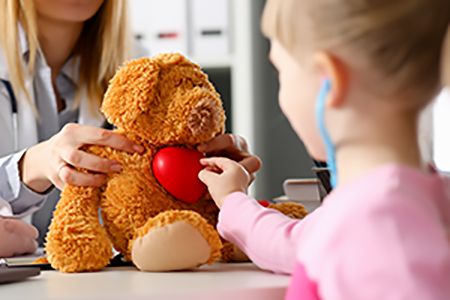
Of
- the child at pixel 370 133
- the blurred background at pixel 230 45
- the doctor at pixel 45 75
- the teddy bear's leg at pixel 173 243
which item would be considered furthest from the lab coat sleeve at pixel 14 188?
the blurred background at pixel 230 45

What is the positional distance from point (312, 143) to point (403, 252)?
124 mm

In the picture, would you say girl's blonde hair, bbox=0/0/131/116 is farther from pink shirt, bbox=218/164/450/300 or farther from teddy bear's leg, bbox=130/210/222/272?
pink shirt, bbox=218/164/450/300

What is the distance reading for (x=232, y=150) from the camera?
26.0 inches

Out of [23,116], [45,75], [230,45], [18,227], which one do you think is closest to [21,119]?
[23,116]

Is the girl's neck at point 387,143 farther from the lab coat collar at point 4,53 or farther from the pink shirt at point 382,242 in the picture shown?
the lab coat collar at point 4,53

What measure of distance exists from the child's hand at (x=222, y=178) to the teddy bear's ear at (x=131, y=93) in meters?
0.10

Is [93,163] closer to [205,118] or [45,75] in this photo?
[205,118]

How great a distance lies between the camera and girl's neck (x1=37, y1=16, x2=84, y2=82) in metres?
1.16

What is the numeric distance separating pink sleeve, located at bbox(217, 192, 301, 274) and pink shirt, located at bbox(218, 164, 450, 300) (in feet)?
0.49

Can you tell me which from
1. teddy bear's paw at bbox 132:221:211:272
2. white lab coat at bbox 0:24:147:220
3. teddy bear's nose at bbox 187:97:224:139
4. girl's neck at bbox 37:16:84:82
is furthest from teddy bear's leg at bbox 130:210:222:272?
girl's neck at bbox 37:16:84:82

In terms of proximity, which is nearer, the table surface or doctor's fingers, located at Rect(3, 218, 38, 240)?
the table surface

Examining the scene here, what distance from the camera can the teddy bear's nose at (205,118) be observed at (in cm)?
55

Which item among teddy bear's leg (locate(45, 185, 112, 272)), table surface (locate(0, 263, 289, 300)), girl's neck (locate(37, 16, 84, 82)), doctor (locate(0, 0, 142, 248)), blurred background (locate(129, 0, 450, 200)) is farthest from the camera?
blurred background (locate(129, 0, 450, 200))

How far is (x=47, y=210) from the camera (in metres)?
1.13
